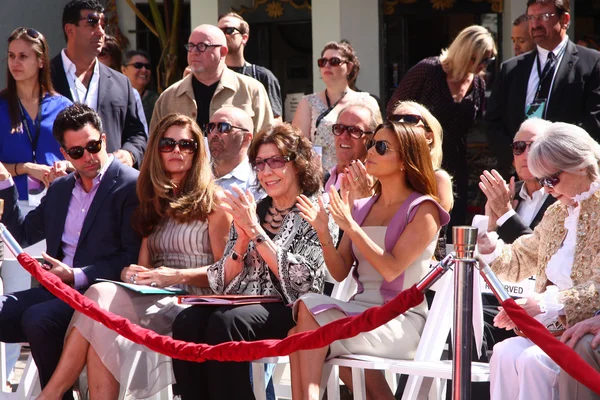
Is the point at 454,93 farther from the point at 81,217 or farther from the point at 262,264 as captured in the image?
the point at 81,217

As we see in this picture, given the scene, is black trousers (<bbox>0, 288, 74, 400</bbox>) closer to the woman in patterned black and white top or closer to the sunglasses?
the woman in patterned black and white top

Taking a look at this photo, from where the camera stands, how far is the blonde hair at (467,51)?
6.66 m

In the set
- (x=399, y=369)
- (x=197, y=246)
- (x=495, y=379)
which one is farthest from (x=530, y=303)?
(x=197, y=246)

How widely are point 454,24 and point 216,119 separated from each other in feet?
18.1

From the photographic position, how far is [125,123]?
6801 millimetres

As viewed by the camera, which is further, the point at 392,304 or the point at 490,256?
the point at 490,256

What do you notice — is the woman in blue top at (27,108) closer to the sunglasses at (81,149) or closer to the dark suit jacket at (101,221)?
the dark suit jacket at (101,221)

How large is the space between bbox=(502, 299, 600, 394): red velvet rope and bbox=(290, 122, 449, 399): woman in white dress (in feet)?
3.58

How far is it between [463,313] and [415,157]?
1.38 meters

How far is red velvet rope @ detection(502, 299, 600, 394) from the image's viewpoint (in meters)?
3.42

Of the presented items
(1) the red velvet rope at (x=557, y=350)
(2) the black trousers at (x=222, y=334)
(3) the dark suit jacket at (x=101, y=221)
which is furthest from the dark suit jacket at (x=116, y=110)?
(1) the red velvet rope at (x=557, y=350)

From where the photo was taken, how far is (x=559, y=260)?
430 cm

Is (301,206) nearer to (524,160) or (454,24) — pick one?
(524,160)

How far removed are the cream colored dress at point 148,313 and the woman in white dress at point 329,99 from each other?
6.09 ft
